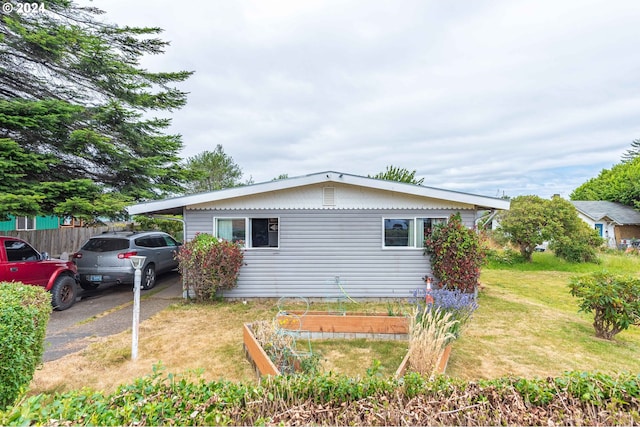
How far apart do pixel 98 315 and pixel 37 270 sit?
149cm

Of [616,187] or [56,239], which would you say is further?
[616,187]

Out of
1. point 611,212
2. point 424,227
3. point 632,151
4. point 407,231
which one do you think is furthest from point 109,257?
point 632,151

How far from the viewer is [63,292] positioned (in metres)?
7.09

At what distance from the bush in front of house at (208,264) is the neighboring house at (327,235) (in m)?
0.47

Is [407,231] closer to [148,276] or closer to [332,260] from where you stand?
[332,260]

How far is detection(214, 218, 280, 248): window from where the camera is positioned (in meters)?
Result: 8.14

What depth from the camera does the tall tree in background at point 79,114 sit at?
7836 mm

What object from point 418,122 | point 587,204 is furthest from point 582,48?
point 587,204

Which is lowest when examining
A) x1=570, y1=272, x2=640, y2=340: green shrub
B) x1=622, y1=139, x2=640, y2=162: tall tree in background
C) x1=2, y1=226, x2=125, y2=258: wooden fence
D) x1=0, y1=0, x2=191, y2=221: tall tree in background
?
x1=570, y1=272, x2=640, y2=340: green shrub

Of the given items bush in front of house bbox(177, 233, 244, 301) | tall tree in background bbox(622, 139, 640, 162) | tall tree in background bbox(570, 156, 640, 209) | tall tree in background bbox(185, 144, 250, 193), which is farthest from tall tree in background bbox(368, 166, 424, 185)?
tall tree in background bbox(622, 139, 640, 162)

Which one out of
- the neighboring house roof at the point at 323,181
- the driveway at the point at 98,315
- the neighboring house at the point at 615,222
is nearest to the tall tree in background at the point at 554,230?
the neighboring house roof at the point at 323,181

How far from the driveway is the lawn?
1.20ft

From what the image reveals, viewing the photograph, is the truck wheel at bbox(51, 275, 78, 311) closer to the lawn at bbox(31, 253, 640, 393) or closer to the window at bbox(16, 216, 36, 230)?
the lawn at bbox(31, 253, 640, 393)

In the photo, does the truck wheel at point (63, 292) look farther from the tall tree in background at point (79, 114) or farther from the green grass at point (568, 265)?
the green grass at point (568, 265)
